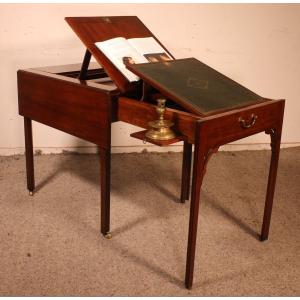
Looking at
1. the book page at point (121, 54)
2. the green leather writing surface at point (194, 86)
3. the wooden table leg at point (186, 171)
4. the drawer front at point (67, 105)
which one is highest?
the book page at point (121, 54)

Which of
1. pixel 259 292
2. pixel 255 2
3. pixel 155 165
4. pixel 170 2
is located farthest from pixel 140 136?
pixel 255 2

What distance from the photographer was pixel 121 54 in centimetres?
200

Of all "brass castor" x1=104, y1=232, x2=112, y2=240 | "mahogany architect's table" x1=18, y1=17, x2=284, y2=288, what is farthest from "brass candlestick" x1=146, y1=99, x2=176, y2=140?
"brass castor" x1=104, y1=232, x2=112, y2=240

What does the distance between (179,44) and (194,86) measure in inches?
58.2

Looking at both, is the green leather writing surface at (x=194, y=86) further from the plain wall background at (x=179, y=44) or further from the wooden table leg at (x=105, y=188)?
the plain wall background at (x=179, y=44)

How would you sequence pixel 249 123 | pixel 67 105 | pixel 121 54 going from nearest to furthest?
pixel 249 123 → pixel 121 54 → pixel 67 105

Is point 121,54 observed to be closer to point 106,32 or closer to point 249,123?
point 106,32

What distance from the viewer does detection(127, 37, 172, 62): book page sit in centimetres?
209

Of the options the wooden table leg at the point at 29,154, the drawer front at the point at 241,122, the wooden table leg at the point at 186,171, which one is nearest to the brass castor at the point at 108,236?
the wooden table leg at the point at 186,171

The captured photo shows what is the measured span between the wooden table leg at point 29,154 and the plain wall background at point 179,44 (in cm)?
75

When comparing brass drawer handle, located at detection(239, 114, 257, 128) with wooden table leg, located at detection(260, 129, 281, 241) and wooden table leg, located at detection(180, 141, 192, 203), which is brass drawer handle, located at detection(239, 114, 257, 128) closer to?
wooden table leg, located at detection(260, 129, 281, 241)

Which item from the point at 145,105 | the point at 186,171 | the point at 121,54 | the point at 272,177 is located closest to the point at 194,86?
the point at 145,105

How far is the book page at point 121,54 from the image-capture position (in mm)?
1947

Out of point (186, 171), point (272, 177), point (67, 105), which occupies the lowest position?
point (186, 171)
